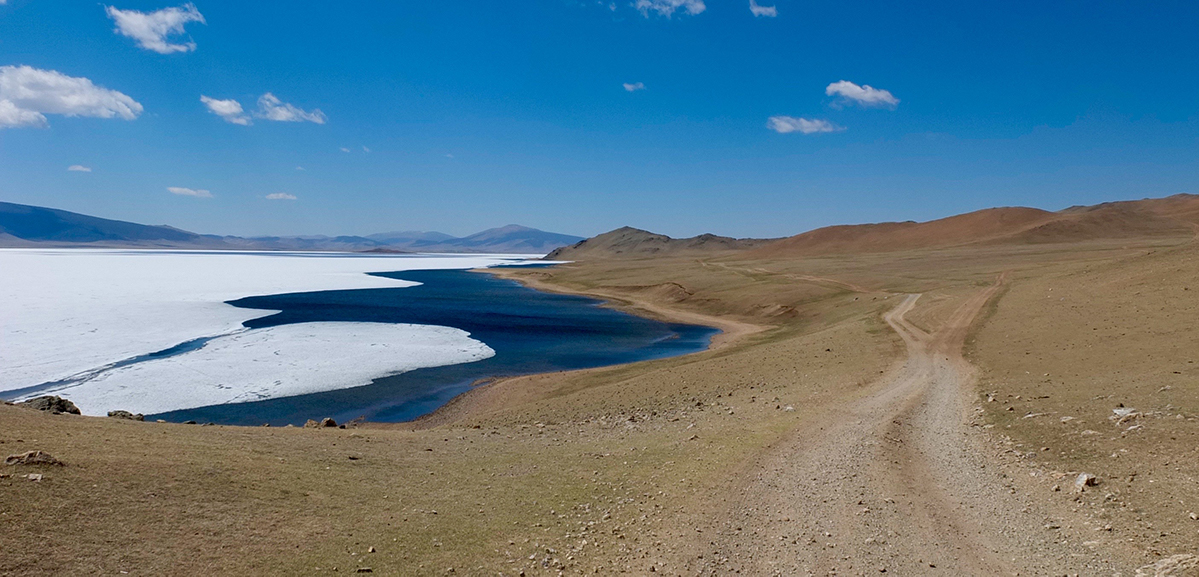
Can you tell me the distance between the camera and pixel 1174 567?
7016 mm

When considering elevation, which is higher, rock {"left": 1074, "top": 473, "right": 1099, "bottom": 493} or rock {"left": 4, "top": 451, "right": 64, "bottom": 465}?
rock {"left": 4, "top": 451, "right": 64, "bottom": 465}

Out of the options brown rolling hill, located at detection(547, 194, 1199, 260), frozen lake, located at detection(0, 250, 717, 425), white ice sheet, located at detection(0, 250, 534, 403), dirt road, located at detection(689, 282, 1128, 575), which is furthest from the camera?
brown rolling hill, located at detection(547, 194, 1199, 260)

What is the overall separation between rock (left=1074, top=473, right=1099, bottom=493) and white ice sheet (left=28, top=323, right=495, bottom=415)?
76.9 feet

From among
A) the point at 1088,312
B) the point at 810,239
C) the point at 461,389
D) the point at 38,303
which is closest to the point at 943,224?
the point at 810,239

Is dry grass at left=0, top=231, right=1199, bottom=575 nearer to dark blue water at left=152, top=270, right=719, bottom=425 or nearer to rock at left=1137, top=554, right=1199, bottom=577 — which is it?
rock at left=1137, top=554, right=1199, bottom=577

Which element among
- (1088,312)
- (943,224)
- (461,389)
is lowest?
(461,389)

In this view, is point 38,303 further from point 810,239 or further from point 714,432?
point 810,239

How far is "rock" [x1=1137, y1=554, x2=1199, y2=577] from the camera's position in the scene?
6856 millimetres

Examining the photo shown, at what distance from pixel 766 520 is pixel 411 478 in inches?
221

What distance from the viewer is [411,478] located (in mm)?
10500

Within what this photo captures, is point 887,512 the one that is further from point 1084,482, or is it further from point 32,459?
point 32,459

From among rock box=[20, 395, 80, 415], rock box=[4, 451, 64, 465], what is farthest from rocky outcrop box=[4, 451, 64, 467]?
rock box=[20, 395, 80, 415]

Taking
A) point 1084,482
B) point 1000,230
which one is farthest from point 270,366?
point 1000,230

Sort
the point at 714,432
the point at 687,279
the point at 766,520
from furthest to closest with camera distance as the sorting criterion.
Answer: the point at 687,279 → the point at 714,432 → the point at 766,520
